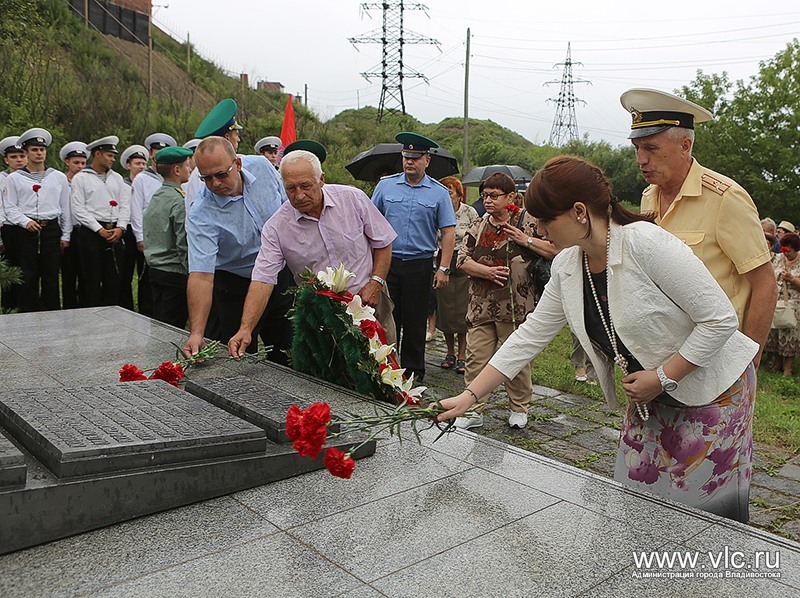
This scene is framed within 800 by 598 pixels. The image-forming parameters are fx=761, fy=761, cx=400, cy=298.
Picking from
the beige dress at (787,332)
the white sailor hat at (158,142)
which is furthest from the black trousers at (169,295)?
the beige dress at (787,332)

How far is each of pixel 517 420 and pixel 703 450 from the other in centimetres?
288

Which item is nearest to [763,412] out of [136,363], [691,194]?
[691,194]

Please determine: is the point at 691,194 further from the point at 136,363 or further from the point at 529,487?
the point at 136,363

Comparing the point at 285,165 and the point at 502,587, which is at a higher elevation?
the point at 285,165

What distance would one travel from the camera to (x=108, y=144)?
8.98 m

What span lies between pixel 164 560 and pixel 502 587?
3.00ft

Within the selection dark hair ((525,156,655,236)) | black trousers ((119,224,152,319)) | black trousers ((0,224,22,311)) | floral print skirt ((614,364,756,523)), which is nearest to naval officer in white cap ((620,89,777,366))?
floral print skirt ((614,364,756,523))

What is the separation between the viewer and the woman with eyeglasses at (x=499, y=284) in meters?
5.34

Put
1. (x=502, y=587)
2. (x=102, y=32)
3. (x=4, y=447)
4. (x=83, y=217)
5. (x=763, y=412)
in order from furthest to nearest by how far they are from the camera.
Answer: (x=102, y=32)
(x=83, y=217)
(x=763, y=412)
(x=4, y=447)
(x=502, y=587)

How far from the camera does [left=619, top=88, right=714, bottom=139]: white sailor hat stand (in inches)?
105

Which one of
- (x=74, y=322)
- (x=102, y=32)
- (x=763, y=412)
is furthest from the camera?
(x=102, y=32)

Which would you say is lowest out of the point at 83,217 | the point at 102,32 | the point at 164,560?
the point at 164,560

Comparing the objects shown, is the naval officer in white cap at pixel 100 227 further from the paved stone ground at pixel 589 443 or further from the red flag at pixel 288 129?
the paved stone ground at pixel 589 443

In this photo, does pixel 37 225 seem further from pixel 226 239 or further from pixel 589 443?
pixel 589 443
